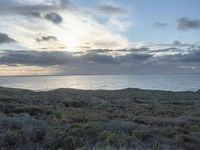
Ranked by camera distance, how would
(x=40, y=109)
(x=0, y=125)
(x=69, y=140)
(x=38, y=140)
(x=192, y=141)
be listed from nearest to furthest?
(x=69, y=140), (x=38, y=140), (x=192, y=141), (x=0, y=125), (x=40, y=109)

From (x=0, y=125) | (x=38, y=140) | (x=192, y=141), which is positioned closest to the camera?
(x=38, y=140)

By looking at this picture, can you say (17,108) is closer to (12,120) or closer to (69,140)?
(12,120)

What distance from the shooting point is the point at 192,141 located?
1062 cm

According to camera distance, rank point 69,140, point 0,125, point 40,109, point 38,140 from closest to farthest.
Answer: point 69,140 → point 38,140 → point 0,125 → point 40,109

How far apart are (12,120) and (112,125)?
3.88m

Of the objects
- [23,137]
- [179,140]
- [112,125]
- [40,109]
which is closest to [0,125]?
[23,137]

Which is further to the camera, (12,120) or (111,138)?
(12,120)

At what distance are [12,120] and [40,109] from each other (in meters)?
8.32

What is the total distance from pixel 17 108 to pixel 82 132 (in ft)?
38.8

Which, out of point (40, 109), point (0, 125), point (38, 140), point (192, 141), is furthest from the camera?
point (40, 109)

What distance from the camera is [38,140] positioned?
9.72m

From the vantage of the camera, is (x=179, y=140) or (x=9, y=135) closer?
(x=9, y=135)

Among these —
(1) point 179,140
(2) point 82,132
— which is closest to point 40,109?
(2) point 82,132

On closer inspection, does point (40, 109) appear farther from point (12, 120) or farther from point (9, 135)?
point (9, 135)
